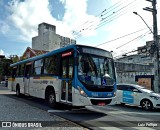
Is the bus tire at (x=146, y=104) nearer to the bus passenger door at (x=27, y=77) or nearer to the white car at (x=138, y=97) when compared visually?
the white car at (x=138, y=97)

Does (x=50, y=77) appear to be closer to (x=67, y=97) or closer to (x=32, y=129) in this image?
(x=67, y=97)

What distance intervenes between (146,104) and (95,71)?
5.04 m

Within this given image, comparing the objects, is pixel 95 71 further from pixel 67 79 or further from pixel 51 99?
pixel 51 99

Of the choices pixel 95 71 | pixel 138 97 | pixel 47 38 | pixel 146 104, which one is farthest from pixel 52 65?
pixel 47 38

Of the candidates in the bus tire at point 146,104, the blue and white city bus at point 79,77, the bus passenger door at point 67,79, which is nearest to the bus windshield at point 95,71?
the blue and white city bus at point 79,77

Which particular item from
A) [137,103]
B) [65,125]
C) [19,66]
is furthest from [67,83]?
[19,66]

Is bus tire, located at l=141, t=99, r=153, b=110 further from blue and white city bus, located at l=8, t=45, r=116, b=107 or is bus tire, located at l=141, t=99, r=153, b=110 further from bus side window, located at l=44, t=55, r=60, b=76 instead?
bus side window, located at l=44, t=55, r=60, b=76

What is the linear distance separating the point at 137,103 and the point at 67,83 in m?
5.45

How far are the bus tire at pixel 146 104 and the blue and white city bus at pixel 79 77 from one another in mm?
3661

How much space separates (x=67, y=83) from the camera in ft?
36.1

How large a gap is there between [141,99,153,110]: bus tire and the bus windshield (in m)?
3.75

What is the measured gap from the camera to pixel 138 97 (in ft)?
46.3

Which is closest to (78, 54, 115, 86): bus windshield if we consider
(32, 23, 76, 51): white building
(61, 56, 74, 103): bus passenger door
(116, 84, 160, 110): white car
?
(61, 56, 74, 103): bus passenger door

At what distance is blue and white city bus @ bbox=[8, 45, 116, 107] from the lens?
10156 mm
